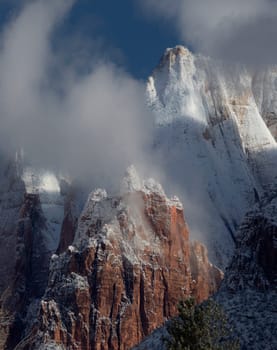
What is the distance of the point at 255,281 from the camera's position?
109312mm

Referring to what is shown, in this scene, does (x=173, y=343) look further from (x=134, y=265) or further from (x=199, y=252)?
(x=199, y=252)

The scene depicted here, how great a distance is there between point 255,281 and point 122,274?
63433mm

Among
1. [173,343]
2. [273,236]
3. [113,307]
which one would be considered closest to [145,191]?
[113,307]

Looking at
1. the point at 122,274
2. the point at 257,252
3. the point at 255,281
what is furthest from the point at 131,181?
the point at 255,281

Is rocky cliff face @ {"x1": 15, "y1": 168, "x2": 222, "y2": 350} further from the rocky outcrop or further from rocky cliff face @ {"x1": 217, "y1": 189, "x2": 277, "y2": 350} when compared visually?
rocky cliff face @ {"x1": 217, "y1": 189, "x2": 277, "y2": 350}

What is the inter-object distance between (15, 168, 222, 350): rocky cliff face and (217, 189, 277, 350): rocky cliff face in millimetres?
43517

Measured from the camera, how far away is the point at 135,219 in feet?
593

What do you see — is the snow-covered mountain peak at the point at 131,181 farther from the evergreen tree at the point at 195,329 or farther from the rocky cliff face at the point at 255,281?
the evergreen tree at the point at 195,329

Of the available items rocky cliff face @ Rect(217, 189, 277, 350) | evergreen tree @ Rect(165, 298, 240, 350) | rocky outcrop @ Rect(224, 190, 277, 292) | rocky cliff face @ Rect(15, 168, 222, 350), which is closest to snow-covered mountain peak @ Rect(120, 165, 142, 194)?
rocky cliff face @ Rect(15, 168, 222, 350)

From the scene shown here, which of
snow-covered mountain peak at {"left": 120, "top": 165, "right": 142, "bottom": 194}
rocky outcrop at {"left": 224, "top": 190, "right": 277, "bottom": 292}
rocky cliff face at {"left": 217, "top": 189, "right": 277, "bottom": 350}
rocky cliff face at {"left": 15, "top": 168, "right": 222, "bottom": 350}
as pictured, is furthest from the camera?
snow-covered mountain peak at {"left": 120, "top": 165, "right": 142, "bottom": 194}

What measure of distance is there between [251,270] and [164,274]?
6563cm

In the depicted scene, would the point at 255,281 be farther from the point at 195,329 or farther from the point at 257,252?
the point at 195,329

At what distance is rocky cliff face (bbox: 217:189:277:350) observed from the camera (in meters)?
95.2

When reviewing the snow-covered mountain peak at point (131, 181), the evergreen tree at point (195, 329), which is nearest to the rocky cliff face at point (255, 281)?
the evergreen tree at point (195, 329)
